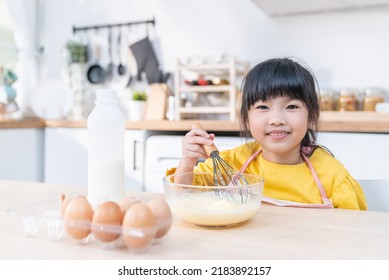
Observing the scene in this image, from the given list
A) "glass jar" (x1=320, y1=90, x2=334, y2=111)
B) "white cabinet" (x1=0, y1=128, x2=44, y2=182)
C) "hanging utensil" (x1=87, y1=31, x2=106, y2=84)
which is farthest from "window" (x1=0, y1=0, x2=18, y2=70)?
"glass jar" (x1=320, y1=90, x2=334, y2=111)

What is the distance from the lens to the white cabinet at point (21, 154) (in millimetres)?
2385

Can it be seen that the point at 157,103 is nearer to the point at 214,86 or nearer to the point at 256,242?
the point at 214,86

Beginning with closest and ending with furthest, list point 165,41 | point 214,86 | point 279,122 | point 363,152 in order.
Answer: point 279,122 → point 363,152 → point 214,86 → point 165,41

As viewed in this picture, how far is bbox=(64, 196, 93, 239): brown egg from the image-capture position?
1.84ft

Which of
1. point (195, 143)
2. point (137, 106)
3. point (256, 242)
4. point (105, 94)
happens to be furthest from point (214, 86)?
point (256, 242)

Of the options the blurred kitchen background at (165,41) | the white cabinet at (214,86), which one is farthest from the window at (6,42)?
the white cabinet at (214,86)

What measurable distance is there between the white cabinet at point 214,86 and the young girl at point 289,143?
1.23m

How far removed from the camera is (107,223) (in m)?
0.54

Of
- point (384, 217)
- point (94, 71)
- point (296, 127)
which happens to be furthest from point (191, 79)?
point (384, 217)

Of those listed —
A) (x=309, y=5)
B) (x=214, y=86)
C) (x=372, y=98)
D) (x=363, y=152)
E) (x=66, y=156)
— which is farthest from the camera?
(x=66, y=156)

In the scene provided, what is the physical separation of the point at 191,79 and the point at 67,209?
2.21 meters

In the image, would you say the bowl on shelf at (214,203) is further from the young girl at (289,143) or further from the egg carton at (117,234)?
the young girl at (289,143)

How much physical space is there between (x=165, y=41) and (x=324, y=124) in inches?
54.2

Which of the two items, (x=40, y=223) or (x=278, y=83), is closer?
(x=40, y=223)
